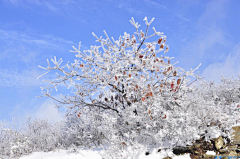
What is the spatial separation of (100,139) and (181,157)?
3.52 meters

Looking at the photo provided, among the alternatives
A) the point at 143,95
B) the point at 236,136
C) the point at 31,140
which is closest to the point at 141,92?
the point at 143,95

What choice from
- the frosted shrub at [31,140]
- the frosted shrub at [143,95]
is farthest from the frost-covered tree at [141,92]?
the frosted shrub at [31,140]

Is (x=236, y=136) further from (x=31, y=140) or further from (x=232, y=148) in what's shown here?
(x=31, y=140)

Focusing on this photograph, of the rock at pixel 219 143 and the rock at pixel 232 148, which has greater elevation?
the rock at pixel 219 143

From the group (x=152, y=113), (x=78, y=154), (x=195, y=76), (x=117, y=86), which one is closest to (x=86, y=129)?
(x=78, y=154)

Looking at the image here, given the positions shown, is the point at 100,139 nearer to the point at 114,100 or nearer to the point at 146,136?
the point at 114,100

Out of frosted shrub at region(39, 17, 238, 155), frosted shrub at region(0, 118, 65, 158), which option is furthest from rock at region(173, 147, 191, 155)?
frosted shrub at region(0, 118, 65, 158)

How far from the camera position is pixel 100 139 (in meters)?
8.67

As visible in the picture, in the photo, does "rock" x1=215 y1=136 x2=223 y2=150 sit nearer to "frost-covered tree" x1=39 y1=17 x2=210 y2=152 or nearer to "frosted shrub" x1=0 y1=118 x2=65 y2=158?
"frost-covered tree" x1=39 y1=17 x2=210 y2=152

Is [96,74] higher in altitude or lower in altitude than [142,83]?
higher

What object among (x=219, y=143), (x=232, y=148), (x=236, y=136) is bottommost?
(x=232, y=148)

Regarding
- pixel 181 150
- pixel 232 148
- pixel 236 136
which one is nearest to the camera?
pixel 232 148

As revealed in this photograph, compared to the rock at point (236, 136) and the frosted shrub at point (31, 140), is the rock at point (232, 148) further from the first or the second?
the frosted shrub at point (31, 140)

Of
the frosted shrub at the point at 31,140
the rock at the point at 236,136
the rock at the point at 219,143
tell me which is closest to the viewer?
the rock at the point at 219,143
